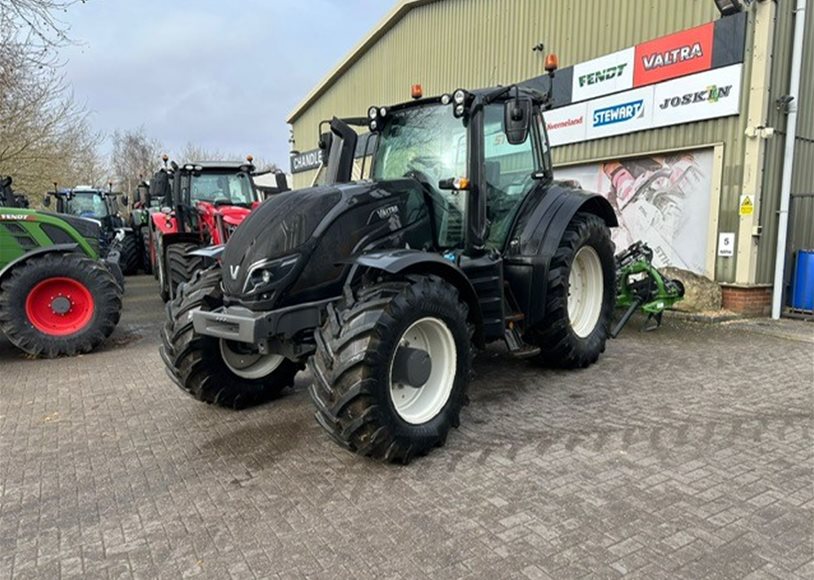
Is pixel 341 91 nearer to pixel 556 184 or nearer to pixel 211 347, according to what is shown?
pixel 556 184

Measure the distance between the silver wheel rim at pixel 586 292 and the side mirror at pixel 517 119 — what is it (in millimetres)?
2055

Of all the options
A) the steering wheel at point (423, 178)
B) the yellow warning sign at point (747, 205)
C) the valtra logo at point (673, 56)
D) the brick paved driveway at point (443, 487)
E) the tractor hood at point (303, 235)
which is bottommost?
the brick paved driveway at point (443, 487)

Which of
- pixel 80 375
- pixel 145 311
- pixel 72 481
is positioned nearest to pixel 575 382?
pixel 72 481

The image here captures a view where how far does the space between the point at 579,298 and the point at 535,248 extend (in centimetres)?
133

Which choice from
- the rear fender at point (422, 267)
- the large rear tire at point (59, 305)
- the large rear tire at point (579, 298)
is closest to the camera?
the rear fender at point (422, 267)

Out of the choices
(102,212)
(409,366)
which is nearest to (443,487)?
(409,366)

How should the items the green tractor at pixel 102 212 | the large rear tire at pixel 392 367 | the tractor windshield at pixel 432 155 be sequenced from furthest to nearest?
the green tractor at pixel 102 212
the tractor windshield at pixel 432 155
the large rear tire at pixel 392 367

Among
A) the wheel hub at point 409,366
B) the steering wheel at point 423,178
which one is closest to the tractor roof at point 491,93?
the steering wheel at point 423,178

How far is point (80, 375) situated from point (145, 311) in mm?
4052

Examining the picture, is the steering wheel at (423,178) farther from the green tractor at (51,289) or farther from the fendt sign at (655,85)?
the fendt sign at (655,85)

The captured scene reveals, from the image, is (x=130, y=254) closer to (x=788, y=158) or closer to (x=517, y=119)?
(x=517, y=119)

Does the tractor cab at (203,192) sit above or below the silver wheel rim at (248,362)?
above

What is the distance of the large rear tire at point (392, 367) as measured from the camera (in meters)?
3.23

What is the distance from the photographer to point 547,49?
11.0 meters
